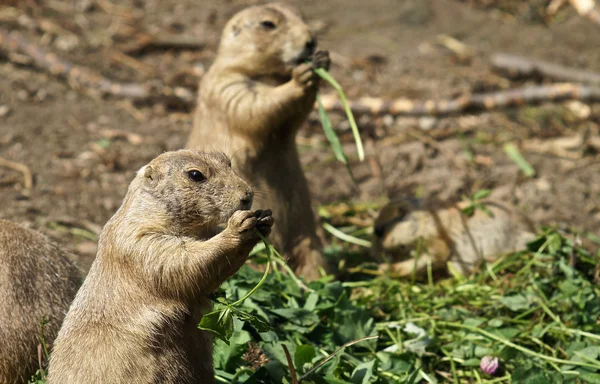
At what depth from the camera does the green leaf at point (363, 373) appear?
411 cm

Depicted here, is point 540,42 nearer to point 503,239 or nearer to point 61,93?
point 503,239

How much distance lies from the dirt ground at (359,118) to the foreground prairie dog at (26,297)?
1.31 meters

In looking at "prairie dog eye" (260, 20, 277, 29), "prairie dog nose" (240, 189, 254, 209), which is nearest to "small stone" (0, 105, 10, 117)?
"prairie dog eye" (260, 20, 277, 29)

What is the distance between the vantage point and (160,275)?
133 inches

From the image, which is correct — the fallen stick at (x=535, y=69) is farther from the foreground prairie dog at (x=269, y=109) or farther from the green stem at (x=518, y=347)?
the green stem at (x=518, y=347)

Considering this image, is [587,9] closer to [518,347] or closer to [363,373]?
[518,347]

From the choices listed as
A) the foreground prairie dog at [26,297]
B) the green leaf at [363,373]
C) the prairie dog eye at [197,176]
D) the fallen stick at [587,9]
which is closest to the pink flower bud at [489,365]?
the green leaf at [363,373]

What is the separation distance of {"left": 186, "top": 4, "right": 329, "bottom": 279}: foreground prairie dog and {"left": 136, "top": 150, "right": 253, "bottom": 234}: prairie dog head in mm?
1623

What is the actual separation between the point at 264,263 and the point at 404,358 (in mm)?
1278

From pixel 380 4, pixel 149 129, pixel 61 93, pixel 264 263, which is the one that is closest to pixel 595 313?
pixel 264 263

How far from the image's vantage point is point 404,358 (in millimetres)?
4441

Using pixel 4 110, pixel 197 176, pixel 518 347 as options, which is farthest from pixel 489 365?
pixel 4 110

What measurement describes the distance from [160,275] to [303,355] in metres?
1.02

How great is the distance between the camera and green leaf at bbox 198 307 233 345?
10.9 feet
